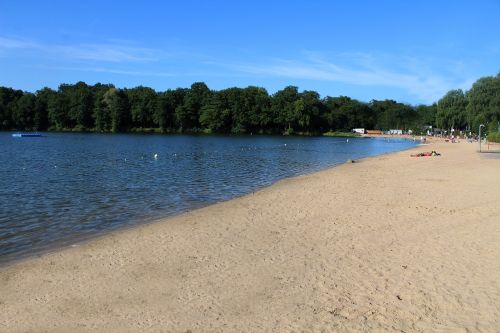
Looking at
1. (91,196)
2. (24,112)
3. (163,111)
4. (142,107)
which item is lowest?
(91,196)

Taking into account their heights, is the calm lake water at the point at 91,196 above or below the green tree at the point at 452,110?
below

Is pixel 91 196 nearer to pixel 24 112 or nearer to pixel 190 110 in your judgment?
pixel 190 110

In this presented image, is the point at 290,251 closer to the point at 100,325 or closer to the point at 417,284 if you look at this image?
the point at 417,284

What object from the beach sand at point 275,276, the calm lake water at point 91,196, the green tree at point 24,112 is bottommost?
the calm lake water at point 91,196

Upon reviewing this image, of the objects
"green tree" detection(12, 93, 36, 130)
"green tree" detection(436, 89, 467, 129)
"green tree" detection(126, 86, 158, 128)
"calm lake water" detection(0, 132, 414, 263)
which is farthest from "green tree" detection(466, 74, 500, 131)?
"green tree" detection(12, 93, 36, 130)

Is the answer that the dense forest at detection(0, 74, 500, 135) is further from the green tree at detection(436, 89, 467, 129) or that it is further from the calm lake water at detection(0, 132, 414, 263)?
the calm lake water at detection(0, 132, 414, 263)

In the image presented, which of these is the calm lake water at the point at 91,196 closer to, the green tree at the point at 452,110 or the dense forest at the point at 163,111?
the green tree at the point at 452,110

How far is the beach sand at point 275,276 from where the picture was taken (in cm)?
605

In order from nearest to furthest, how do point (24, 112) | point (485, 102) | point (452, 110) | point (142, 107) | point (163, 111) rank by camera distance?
point (485, 102), point (452, 110), point (163, 111), point (142, 107), point (24, 112)

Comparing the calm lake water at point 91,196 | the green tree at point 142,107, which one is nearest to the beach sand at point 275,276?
the calm lake water at point 91,196

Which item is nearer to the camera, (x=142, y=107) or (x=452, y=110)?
(x=452, y=110)

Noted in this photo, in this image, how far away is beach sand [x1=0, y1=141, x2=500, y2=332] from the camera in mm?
6055

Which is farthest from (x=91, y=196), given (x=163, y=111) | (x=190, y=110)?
(x=190, y=110)

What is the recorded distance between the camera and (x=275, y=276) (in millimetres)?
Answer: 7949
